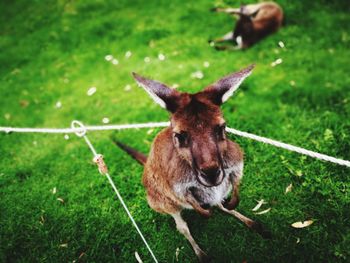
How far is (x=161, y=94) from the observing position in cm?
234

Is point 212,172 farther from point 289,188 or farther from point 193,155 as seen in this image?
point 289,188

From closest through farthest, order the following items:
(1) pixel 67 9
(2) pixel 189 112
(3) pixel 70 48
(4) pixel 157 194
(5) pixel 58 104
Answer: (2) pixel 189 112, (4) pixel 157 194, (5) pixel 58 104, (3) pixel 70 48, (1) pixel 67 9

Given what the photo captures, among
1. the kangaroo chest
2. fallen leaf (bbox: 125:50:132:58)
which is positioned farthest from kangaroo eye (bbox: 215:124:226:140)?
fallen leaf (bbox: 125:50:132:58)

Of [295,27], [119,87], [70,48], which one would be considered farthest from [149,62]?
[295,27]

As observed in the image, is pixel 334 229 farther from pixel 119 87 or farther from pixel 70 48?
pixel 70 48

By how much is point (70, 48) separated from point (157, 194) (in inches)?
230

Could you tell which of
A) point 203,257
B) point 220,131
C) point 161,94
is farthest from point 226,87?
point 203,257

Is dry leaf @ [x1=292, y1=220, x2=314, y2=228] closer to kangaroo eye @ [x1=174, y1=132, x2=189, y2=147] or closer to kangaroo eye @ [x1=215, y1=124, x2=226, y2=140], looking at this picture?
kangaroo eye @ [x1=215, y1=124, x2=226, y2=140]

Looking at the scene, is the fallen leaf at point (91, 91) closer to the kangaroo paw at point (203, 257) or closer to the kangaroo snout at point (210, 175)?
the kangaroo paw at point (203, 257)

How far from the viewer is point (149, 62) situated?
6.51 m

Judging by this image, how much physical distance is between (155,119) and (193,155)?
9.65 ft

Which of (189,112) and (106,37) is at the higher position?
(189,112)

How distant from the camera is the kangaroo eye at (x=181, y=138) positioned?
2.31 meters

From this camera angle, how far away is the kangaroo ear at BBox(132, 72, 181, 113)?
2.28 meters
